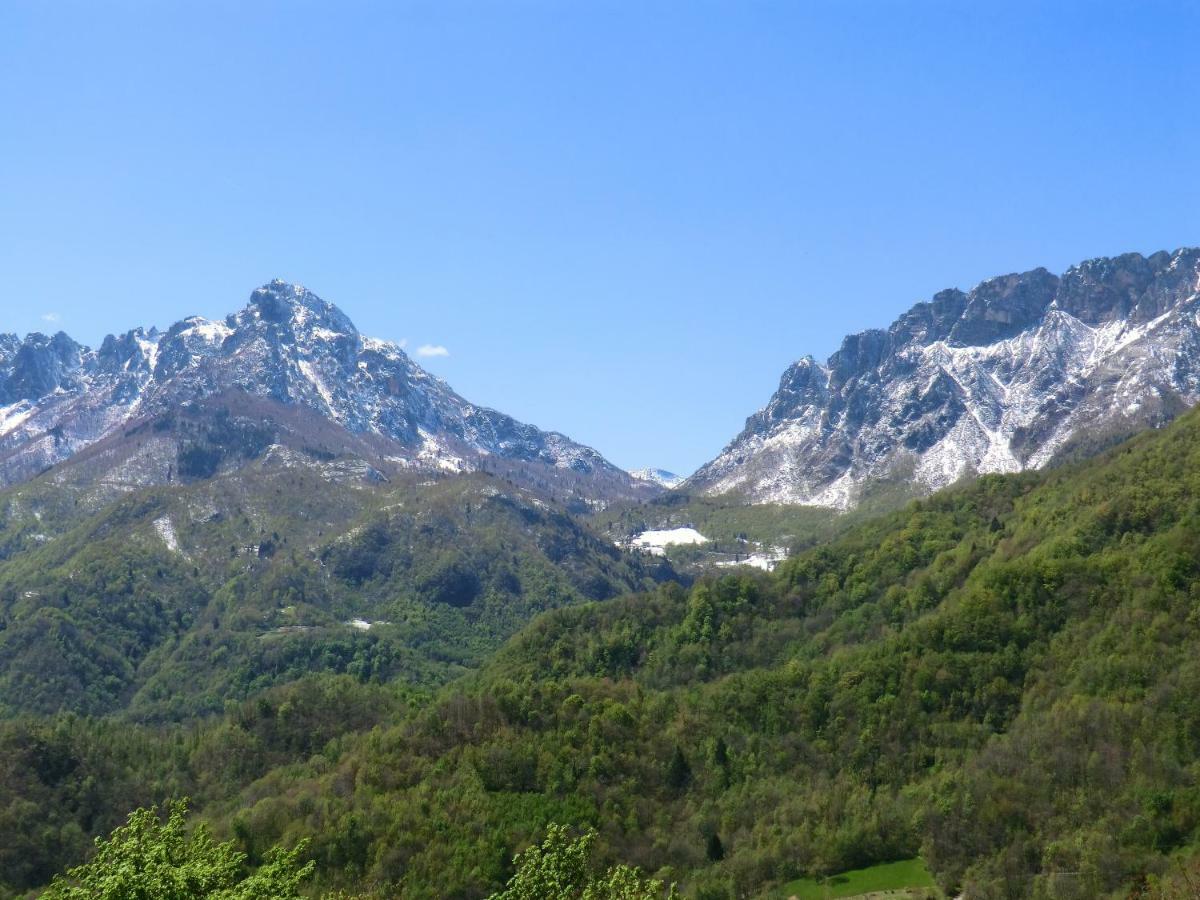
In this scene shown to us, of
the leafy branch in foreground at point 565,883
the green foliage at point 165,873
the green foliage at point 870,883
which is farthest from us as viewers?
the green foliage at point 870,883

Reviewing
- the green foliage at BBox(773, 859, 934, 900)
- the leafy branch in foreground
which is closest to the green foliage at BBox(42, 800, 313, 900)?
the leafy branch in foreground

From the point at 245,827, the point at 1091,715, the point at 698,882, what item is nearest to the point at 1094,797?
the point at 1091,715

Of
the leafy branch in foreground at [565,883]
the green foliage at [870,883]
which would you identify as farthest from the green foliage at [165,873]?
the green foliage at [870,883]

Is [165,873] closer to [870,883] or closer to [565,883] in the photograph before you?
[565,883]

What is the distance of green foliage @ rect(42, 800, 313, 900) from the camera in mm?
64750

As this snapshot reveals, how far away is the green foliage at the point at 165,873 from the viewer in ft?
212

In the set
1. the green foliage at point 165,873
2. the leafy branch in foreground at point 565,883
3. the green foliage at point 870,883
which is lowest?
the green foliage at point 870,883

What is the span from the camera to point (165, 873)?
Result: 66.6 m

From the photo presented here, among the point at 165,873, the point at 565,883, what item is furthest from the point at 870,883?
the point at 165,873

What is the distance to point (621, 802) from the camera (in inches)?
7810

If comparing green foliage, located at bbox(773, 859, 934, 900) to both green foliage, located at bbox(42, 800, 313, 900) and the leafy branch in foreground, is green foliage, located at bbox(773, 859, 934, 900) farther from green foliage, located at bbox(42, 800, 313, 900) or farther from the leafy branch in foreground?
green foliage, located at bbox(42, 800, 313, 900)

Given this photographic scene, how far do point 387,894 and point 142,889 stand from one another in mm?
111868

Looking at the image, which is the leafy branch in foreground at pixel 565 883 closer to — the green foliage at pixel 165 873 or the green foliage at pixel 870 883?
the green foliage at pixel 165 873

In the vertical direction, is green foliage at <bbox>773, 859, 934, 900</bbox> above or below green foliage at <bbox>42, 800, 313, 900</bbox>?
below
